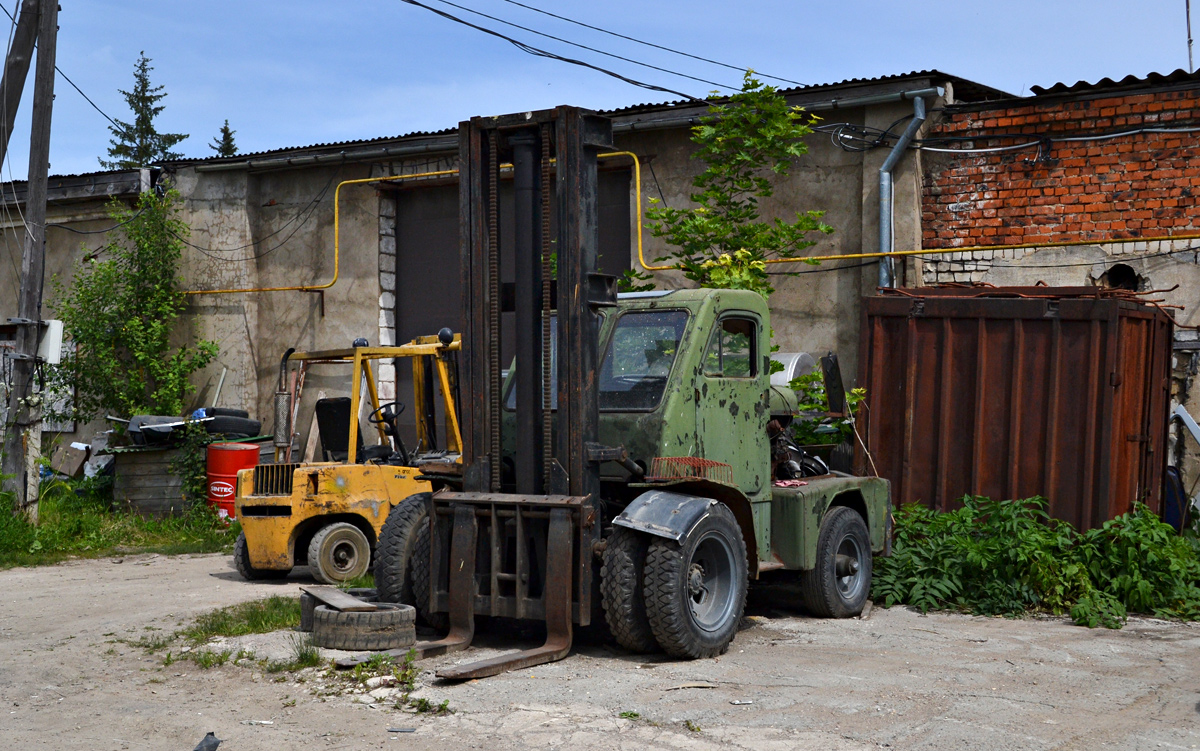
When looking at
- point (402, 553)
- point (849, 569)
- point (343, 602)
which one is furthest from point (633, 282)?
point (343, 602)

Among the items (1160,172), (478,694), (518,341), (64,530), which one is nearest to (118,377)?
(64,530)

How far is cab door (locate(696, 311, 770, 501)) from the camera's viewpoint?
22.7 feet

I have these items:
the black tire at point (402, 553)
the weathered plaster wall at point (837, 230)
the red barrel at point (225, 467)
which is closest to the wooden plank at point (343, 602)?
the black tire at point (402, 553)

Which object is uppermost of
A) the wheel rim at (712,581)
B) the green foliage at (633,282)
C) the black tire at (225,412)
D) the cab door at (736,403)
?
the green foliage at (633,282)

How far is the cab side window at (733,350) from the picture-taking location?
276 inches

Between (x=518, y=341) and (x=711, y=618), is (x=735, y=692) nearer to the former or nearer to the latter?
(x=711, y=618)

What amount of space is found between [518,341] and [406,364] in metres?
8.16

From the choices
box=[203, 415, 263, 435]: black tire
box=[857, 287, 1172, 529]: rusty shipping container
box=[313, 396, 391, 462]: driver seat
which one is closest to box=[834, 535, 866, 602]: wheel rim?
box=[857, 287, 1172, 529]: rusty shipping container

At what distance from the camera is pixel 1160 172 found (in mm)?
11117

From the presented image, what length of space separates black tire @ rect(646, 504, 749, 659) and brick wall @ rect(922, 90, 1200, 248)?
6.58 meters

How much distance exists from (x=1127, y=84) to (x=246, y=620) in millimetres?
9395

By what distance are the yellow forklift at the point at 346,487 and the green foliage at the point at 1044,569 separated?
3742 mm

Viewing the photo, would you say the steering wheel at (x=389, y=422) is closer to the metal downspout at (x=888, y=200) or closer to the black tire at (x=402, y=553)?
the black tire at (x=402, y=553)

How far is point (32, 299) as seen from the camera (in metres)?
12.5
